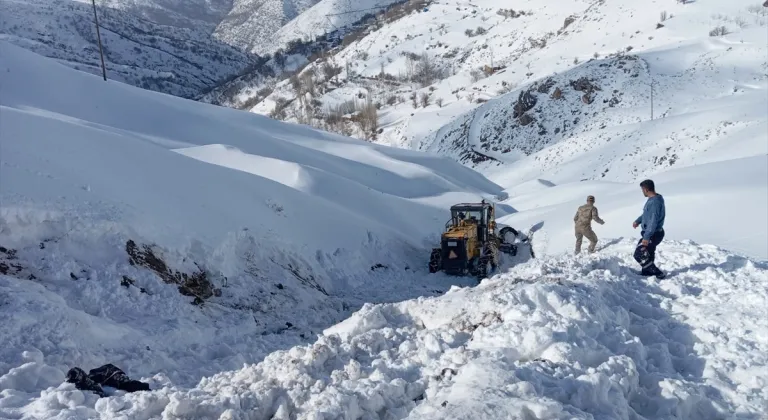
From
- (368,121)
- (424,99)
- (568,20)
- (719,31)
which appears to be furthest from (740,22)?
(368,121)

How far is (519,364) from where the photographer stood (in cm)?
521

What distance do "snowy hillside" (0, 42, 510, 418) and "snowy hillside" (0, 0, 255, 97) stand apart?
365 ft

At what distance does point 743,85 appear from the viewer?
47062 mm

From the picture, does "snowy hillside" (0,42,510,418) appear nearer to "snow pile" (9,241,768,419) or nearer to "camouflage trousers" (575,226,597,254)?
"snow pile" (9,241,768,419)

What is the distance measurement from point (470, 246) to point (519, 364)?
9.79 meters

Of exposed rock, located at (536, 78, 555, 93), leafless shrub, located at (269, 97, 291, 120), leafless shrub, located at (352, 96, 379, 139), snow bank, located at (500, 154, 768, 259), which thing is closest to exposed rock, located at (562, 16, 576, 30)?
leafless shrub, located at (352, 96, 379, 139)

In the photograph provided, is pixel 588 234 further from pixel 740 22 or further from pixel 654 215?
pixel 740 22

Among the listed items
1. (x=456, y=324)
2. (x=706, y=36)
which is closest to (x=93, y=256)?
(x=456, y=324)

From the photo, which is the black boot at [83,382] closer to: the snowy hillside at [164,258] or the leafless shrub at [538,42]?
the snowy hillside at [164,258]

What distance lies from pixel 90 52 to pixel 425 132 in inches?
4222

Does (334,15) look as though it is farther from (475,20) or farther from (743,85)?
(743,85)

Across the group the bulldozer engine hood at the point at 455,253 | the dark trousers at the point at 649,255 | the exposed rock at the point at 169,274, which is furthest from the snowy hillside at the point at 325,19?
the dark trousers at the point at 649,255

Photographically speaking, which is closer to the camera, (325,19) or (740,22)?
(740,22)

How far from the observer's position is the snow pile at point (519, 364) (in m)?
4.49
